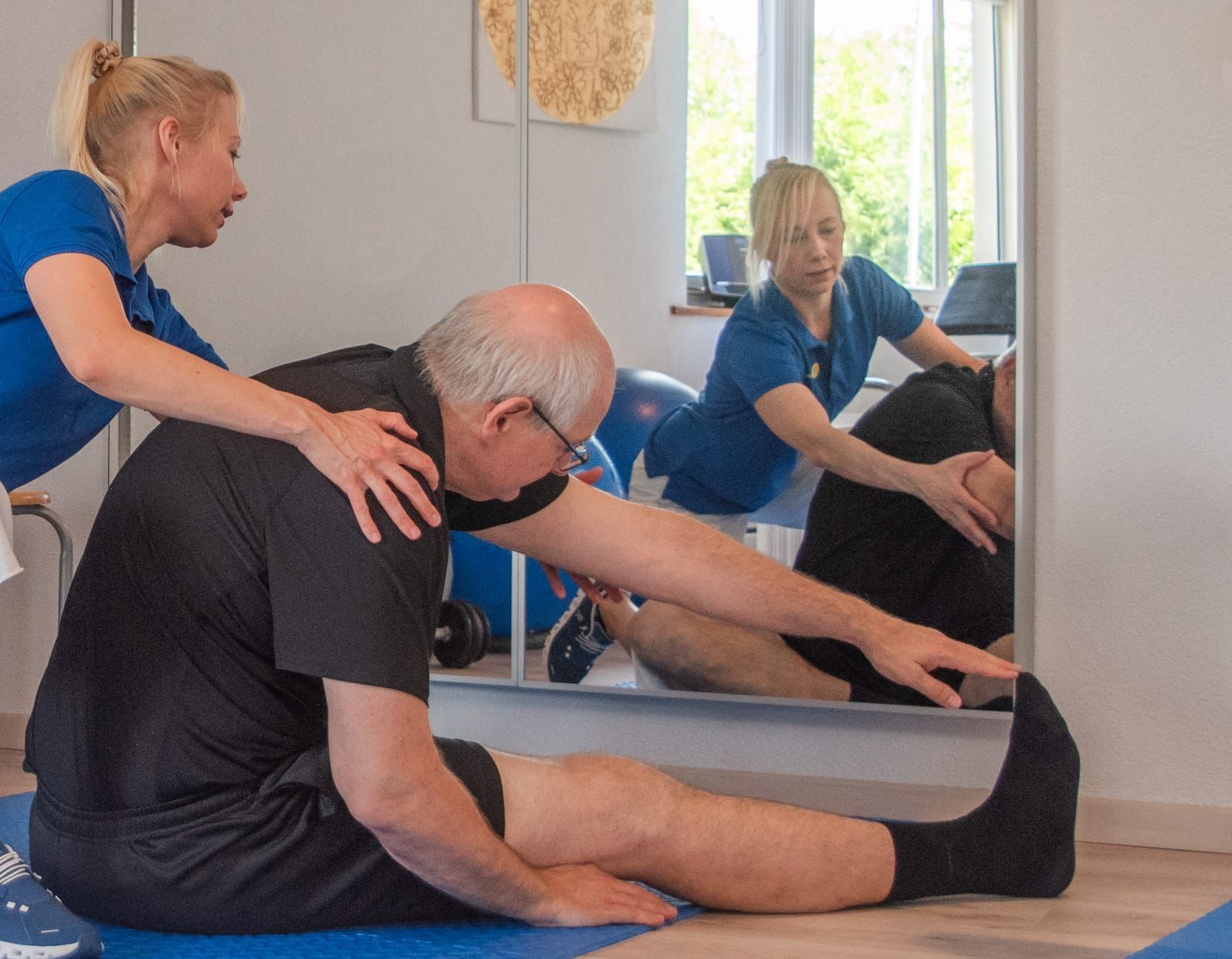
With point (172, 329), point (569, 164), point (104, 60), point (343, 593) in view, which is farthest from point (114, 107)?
point (569, 164)

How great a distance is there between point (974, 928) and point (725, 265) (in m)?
1.27

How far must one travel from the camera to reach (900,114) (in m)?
2.56

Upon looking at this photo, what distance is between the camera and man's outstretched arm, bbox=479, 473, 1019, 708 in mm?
2055

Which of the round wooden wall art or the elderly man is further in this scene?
the round wooden wall art

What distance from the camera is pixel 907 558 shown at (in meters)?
2.53

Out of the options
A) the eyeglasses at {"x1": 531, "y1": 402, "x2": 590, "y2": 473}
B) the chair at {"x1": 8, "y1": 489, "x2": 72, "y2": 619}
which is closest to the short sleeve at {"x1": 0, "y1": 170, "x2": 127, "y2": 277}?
the eyeglasses at {"x1": 531, "y1": 402, "x2": 590, "y2": 473}

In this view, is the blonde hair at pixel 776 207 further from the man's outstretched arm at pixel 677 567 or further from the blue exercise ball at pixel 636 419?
the man's outstretched arm at pixel 677 567

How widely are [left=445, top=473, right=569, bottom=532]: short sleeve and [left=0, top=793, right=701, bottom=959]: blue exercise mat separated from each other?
52 centimetres

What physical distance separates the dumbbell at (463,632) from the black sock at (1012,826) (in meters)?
1.18

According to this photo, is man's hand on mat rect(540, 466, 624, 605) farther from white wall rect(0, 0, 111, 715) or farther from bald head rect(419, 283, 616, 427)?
white wall rect(0, 0, 111, 715)

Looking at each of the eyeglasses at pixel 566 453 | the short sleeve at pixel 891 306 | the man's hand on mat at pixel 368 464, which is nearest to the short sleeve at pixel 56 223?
the man's hand on mat at pixel 368 464

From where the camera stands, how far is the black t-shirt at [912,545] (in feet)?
8.13

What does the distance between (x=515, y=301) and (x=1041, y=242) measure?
1.18 metres

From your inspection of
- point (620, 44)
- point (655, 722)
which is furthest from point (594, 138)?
point (655, 722)
